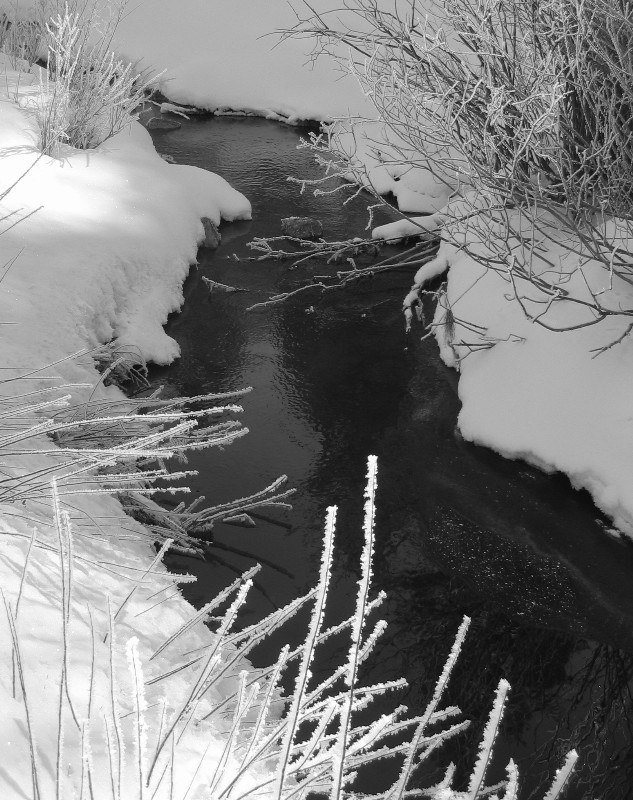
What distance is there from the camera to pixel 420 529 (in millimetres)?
3525

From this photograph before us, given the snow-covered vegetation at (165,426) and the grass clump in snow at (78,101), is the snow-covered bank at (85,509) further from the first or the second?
the grass clump in snow at (78,101)

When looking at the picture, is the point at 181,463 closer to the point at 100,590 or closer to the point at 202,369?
the point at 202,369

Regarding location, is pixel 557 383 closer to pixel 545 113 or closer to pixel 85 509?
pixel 545 113

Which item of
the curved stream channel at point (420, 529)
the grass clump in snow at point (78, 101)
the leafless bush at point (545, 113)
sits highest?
the leafless bush at point (545, 113)

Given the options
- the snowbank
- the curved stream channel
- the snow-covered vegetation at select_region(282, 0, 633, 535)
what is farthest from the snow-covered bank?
the snowbank

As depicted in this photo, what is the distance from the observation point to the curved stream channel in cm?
276

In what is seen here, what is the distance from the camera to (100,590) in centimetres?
199

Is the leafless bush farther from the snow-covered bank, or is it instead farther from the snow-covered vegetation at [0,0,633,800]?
the snow-covered bank

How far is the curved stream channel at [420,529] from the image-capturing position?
2760 millimetres

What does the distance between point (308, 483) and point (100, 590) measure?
1.78 metres

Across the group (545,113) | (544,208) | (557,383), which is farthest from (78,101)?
(557,383)

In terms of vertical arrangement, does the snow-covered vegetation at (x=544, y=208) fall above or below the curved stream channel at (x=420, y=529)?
above

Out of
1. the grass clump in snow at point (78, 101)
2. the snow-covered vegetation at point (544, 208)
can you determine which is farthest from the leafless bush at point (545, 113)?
the grass clump in snow at point (78, 101)

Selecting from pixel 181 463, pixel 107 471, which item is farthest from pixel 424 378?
pixel 107 471
